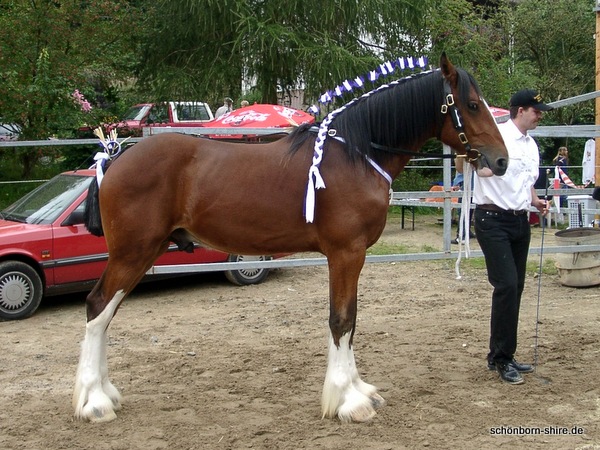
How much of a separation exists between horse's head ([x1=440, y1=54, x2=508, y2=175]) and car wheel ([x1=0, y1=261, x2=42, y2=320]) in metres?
4.83

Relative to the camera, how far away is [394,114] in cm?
451

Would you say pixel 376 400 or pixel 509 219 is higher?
pixel 509 219

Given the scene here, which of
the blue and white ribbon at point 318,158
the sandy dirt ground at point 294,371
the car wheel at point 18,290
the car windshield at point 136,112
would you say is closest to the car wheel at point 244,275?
the sandy dirt ground at point 294,371

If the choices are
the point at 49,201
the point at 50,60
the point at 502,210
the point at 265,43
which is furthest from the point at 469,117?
the point at 265,43

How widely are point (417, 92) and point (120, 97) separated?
1291cm

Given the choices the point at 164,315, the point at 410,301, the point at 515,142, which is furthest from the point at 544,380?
the point at 164,315

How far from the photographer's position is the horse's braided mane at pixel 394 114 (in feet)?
14.7

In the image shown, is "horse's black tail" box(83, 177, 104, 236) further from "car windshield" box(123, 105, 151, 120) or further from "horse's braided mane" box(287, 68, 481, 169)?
"car windshield" box(123, 105, 151, 120)

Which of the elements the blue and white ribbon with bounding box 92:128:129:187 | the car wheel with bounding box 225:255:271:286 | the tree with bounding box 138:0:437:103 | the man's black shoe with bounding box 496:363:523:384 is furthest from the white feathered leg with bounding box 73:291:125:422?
the tree with bounding box 138:0:437:103

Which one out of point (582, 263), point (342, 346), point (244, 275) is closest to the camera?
point (342, 346)

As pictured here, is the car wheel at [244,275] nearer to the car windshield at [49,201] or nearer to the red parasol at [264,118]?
the car windshield at [49,201]

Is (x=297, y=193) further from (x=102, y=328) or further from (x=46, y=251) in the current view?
(x=46, y=251)

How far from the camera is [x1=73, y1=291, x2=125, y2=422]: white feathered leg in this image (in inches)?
167

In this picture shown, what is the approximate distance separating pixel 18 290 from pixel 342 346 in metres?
4.25
